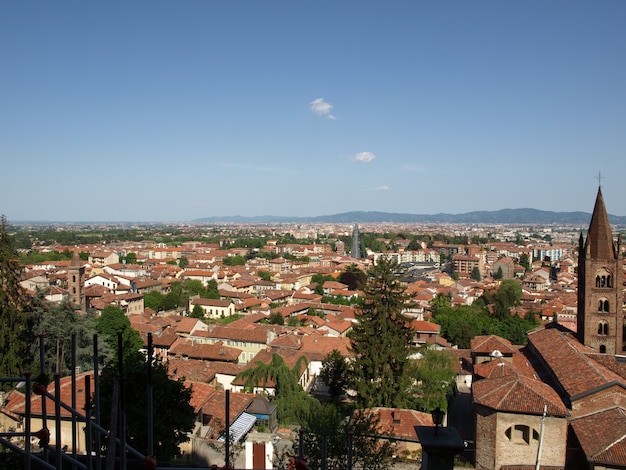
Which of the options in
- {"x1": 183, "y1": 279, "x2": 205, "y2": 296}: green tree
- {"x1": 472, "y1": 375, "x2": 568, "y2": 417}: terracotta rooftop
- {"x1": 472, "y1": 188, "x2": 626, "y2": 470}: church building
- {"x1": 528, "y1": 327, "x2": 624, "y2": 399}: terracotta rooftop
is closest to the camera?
{"x1": 472, "y1": 188, "x2": 626, "y2": 470}: church building

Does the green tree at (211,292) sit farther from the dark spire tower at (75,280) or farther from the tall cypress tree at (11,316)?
the tall cypress tree at (11,316)

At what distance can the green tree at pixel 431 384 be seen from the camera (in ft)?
56.7

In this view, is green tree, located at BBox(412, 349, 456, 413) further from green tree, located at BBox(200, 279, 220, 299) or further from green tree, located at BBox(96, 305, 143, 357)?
green tree, located at BBox(200, 279, 220, 299)

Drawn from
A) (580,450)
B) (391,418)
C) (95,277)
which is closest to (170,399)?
(391,418)

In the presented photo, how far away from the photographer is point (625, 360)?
59.1 feet

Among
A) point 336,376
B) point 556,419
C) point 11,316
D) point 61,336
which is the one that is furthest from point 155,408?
point 336,376

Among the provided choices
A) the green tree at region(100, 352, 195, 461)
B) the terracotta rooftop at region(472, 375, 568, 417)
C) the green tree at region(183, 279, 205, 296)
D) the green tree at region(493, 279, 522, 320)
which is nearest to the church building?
the terracotta rooftop at region(472, 375, 568, 417)

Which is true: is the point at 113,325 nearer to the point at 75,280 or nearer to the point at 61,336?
the point at 75,280

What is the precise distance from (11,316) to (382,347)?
13134 mm

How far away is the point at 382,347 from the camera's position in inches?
637

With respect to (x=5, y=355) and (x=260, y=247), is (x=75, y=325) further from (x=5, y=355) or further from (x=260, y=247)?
(x=260, y=247)

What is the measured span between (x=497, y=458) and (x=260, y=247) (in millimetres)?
101646

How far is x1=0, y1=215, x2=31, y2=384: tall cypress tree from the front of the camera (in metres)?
15.3

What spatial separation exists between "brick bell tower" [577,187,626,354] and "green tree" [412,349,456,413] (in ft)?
22.8
